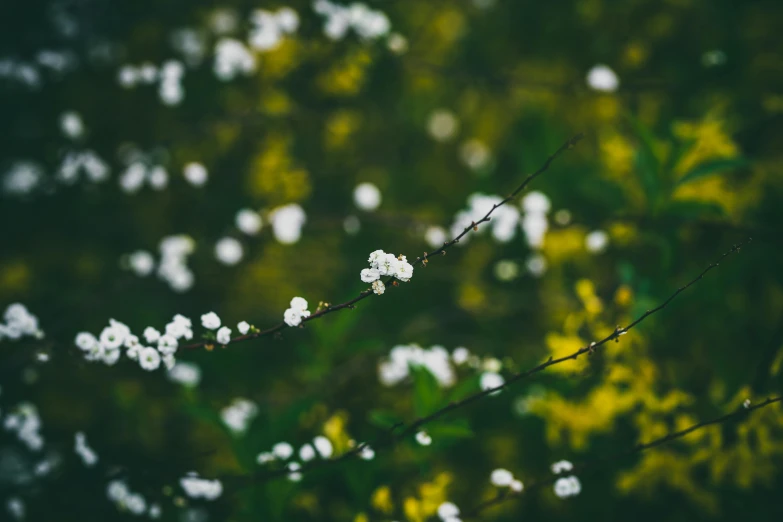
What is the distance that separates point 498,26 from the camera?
458 centimetres

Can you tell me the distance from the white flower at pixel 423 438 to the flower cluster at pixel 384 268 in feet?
2.76

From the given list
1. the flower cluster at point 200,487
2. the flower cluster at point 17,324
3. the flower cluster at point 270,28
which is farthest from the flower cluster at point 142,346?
the flower cluster at point 270,28

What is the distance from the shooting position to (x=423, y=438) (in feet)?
7.13

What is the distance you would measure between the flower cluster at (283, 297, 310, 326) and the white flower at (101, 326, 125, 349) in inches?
27.3

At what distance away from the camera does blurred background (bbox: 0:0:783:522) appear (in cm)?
261

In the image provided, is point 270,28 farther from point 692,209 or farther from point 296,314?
point 692,209

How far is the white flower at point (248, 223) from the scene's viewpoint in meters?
3.31

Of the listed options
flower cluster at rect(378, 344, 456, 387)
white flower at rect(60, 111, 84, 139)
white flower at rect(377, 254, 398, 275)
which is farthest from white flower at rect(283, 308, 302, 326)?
white flower at rect(60, 111, 84, 139)

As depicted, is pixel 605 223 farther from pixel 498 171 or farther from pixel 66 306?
pixel 66 306

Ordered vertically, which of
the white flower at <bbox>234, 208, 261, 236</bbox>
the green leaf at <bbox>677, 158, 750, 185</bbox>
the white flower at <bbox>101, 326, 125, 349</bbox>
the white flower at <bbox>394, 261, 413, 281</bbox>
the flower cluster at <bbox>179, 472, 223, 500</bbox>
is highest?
the white flower at <bbox>234, 208, 261, 236</bbox>

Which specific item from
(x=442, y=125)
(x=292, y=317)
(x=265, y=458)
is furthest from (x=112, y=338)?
(x=442, y=125)

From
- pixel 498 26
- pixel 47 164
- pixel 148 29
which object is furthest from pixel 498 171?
pixel 47 164

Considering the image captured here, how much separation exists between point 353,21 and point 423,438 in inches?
106

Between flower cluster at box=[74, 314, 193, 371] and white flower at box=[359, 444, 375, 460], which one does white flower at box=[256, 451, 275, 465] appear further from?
flower cluster at box=[74, 314, 193, 371]
